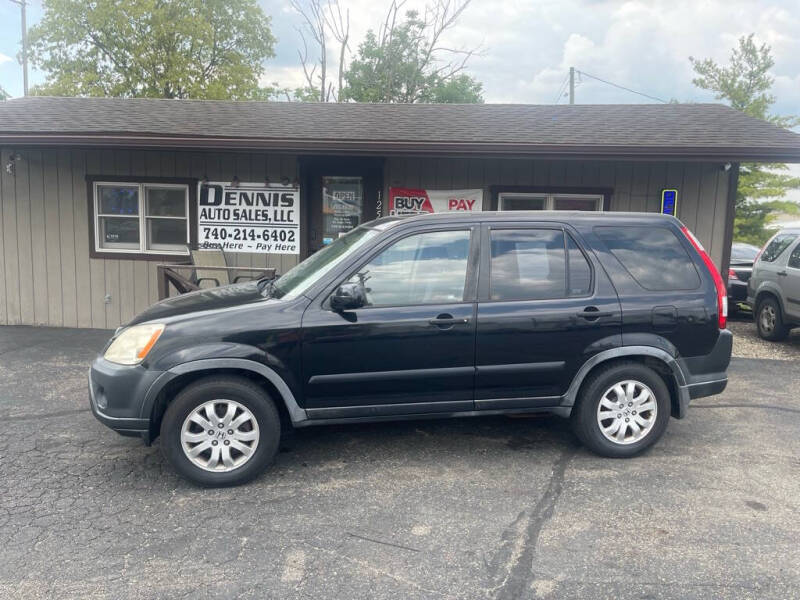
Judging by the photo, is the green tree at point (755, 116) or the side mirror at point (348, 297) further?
the green tree at point (755, 116)

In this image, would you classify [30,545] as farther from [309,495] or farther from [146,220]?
[146,220]

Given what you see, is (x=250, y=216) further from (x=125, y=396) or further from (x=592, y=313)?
(x=592, y=313)

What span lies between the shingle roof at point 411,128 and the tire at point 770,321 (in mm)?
2391

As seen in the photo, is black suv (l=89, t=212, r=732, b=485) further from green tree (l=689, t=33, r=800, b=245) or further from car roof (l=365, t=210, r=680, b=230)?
green tree (l=689, t=33, r=800, b=245)

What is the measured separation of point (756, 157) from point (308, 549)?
688 cm

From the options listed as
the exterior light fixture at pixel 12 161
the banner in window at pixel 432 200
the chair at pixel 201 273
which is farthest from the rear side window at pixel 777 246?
the exterior light fixture at pixel 12 161

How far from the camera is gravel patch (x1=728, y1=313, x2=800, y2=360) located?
7840mm

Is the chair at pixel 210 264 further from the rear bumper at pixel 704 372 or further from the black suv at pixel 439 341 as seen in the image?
the rear bumper at pixel 704 372

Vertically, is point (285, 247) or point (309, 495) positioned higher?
point (285, 247)

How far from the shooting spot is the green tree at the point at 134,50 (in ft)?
85.7

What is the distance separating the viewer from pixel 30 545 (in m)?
3.13

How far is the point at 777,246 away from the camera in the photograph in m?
8.86

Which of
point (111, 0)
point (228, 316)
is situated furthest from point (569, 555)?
point (111, 0)

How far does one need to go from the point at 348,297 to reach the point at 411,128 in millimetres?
5165
